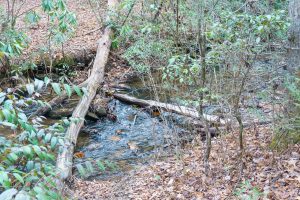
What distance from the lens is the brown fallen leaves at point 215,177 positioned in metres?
4.61

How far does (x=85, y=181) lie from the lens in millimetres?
6223

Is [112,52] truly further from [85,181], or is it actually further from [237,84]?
[237,84]

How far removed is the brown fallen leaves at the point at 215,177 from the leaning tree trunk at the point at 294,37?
114cm

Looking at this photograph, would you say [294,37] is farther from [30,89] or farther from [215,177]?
[30,89]

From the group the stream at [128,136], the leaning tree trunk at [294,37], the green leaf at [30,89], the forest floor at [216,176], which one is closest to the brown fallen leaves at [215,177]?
the forest floor at [216,176]

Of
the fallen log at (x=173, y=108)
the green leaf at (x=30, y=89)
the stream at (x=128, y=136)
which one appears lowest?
the stream at (x=128, y=136)

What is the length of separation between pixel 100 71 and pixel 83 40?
3.39m

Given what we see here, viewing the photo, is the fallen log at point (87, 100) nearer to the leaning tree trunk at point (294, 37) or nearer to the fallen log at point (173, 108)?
the fallen log at point (173, 108)

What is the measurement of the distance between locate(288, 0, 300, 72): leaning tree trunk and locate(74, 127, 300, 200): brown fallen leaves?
114 centimetres

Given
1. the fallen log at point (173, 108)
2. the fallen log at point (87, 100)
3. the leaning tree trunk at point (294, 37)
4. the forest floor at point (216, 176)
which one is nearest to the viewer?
the forest floor at point (216, 176)

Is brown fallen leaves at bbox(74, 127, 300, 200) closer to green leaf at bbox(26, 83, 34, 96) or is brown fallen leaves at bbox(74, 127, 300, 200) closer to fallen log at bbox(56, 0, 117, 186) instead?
fallen log at bbox(56, 0, 117, 186)

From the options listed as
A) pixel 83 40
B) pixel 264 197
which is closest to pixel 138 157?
pixel 264 197

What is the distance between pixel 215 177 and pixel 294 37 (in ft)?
7.31

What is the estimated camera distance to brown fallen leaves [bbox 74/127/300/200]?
4.61m
